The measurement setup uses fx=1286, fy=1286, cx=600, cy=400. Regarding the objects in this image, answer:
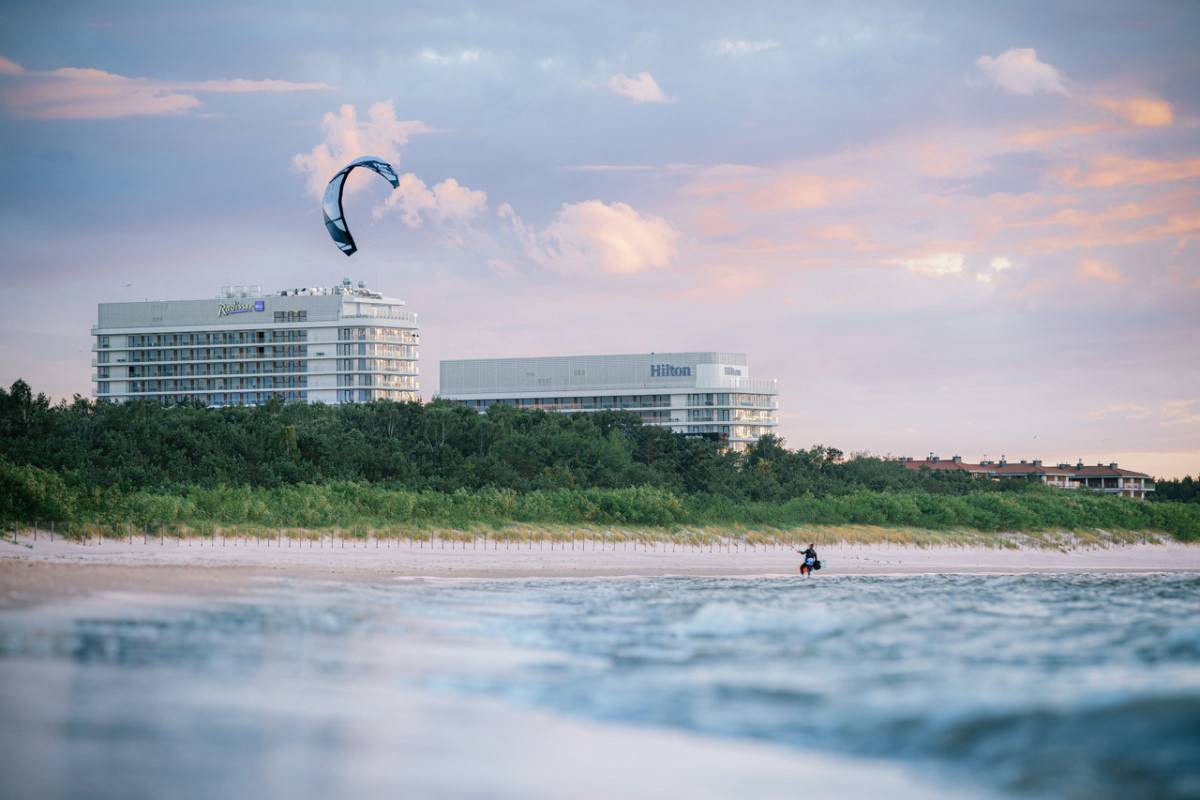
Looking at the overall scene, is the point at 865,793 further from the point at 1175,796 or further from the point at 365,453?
the point at 365,453

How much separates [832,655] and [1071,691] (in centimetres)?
362

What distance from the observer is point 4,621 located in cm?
1645

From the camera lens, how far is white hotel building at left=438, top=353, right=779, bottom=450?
145 m

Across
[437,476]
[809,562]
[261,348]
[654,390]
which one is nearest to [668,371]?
[654,390]

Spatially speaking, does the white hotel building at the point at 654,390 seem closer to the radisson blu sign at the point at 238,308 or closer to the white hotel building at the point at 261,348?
the white hotel building at the point at 261,348

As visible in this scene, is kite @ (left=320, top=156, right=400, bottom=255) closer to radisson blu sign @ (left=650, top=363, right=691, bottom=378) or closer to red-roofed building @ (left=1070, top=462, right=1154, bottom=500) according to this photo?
radisson blu sign @ (left=650, top=363, right=691, bottom=378)

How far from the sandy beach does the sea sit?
6114mm

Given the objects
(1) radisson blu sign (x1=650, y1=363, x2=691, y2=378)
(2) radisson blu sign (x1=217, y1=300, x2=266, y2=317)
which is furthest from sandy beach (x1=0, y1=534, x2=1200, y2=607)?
(2) radisson blu sign (x1=217, y1=300, x2=266, y2=317)

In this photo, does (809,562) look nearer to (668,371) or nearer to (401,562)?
(401,562)

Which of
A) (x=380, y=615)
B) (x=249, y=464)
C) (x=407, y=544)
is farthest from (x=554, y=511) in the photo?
(x=380, y=615)

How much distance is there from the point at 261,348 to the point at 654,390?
45237mm

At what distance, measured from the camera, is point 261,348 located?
147 metres

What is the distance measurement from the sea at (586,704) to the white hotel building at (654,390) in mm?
124195

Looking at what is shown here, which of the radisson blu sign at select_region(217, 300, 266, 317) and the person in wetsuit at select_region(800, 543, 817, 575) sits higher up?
the radisson blu sign at select_region(217, 300, 266, 317)
